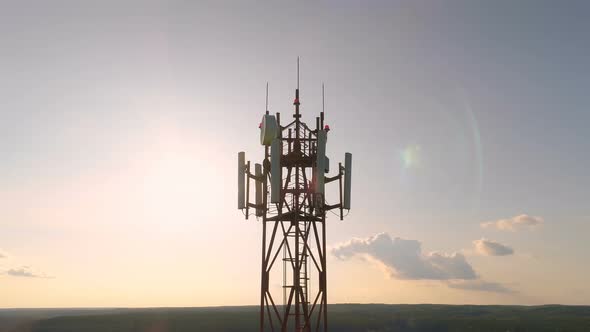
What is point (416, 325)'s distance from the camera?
199625 mm

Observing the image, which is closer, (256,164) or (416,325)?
(256,164)

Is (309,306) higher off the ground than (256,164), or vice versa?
(256,164)

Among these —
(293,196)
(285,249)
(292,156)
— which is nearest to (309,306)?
(285,249)

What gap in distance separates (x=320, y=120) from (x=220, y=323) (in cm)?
16832

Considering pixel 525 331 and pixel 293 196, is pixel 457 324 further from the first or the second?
pixel 293 196

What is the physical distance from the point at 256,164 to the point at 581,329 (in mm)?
180941

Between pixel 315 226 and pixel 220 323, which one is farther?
pixel 220 323

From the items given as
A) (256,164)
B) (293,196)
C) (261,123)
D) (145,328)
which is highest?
(261,123)

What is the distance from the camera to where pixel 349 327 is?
625ft

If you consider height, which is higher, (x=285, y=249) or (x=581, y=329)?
(x=285, y=249)

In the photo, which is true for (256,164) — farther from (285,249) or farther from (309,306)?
(309,306)

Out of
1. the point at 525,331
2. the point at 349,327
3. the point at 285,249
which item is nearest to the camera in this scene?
the point at 285,249

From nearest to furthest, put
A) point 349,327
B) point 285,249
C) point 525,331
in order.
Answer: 1. point 285,249
2. point 525,331
3. point 349,327

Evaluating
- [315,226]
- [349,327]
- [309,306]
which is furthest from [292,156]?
[349,327]
